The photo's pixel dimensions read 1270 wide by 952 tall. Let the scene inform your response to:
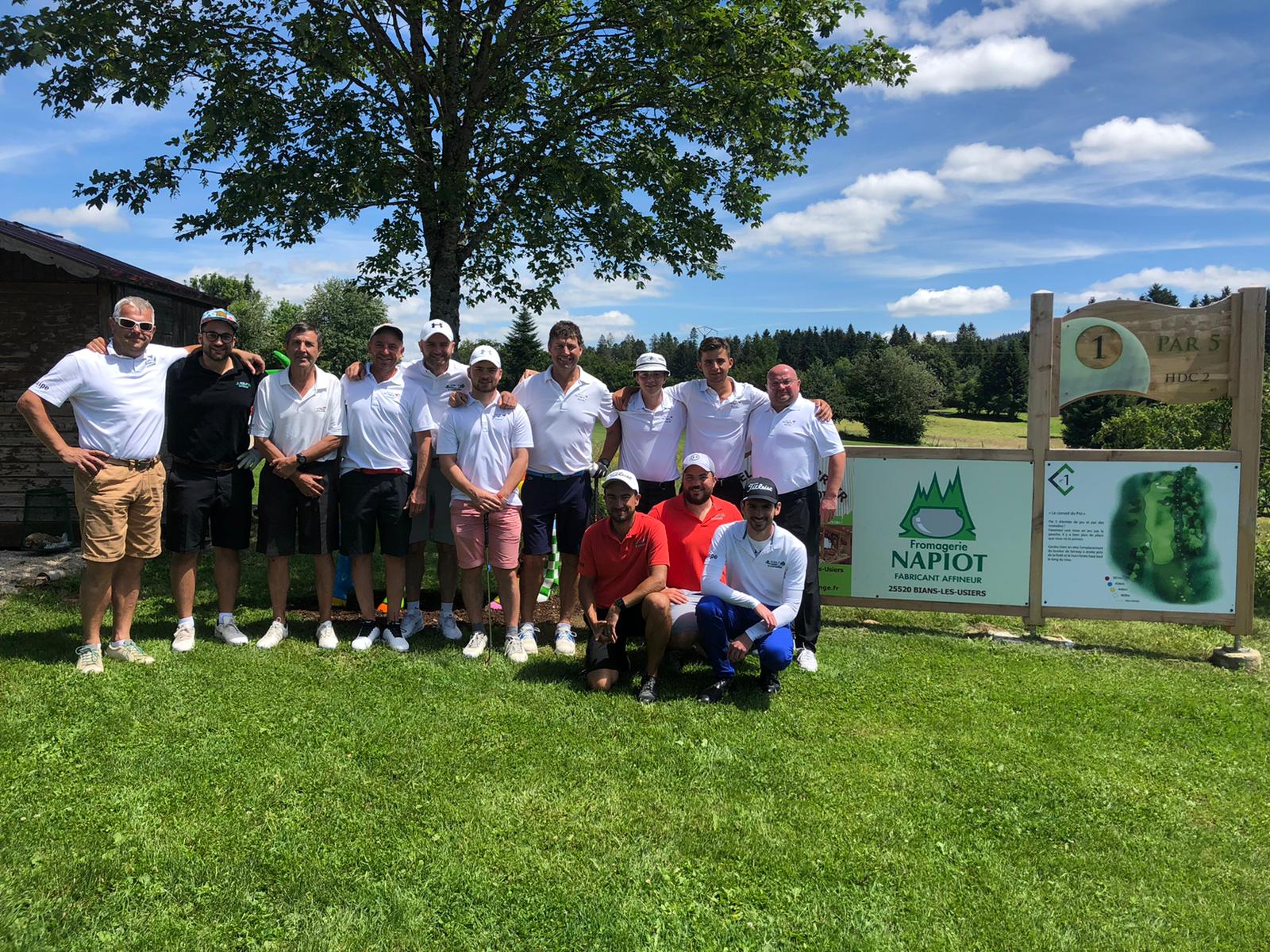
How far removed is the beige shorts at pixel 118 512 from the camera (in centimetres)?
514

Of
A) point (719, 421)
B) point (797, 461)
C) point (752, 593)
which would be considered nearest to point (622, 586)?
point (752, 593)

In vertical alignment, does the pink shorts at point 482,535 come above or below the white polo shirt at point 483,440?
below

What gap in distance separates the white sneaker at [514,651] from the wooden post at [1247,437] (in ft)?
17.9

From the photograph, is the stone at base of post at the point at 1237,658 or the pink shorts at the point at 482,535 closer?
the pink shorts at the point at 482,535

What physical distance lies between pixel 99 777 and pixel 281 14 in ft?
24.4

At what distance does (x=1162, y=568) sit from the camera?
675cm

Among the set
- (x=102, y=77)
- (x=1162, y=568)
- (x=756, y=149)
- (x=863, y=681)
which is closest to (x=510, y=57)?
(x=756, y=149)

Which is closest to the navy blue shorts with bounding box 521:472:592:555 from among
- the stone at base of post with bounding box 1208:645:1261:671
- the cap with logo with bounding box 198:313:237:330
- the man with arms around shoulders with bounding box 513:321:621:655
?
the man with arms around shoulders with bounding box 513:321:621:655

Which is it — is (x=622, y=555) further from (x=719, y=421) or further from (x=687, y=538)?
(x=719, y=421)

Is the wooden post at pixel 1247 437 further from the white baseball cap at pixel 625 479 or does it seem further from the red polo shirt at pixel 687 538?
the white baseball cap at pixel 625 479

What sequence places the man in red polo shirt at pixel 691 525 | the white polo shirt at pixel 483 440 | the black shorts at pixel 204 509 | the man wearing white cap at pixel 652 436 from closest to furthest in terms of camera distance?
the man in red polo shirt at pixel 691 525
the black shorts at pixel 204 509
the white polo shirt at pixel 483 440
the man wearing white cap at pixel 652 436

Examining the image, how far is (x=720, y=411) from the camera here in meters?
6.05

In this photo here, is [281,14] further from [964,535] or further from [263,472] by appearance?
[964,535]

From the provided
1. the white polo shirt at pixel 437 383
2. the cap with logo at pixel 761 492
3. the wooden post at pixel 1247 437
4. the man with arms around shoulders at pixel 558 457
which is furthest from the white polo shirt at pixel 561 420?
the wooden post at pixel 1247 437
